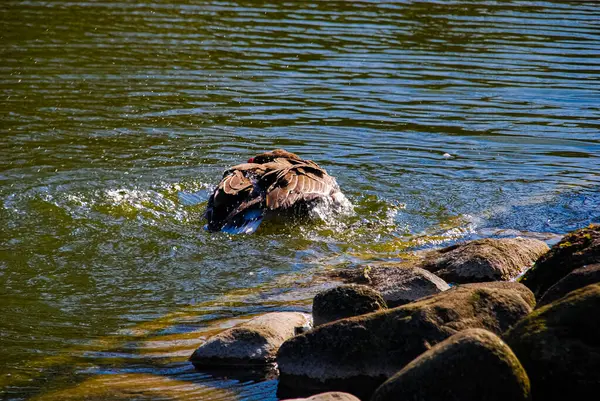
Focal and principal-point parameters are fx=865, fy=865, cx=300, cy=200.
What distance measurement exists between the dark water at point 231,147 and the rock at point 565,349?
5.76 feet

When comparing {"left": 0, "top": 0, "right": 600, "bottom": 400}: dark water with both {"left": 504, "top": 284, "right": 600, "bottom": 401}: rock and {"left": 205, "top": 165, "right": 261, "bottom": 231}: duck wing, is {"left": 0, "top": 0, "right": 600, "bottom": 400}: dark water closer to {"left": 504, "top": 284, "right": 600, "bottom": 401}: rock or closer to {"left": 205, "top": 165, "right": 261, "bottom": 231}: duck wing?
{"left": 205, "top": 165, "right": 261, "bottom": 231}: duck wing

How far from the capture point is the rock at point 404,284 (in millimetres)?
7137

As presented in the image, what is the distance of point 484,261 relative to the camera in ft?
25.6

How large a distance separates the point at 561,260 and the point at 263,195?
3351 mm

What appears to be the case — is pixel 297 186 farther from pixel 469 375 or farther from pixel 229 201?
pixel 469 375

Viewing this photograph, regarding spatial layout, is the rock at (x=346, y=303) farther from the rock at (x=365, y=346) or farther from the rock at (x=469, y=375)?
the rock at (x=469, y=375)

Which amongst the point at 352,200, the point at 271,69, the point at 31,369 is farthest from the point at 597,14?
the point at 31,369

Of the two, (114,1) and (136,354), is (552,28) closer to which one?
(114,1)

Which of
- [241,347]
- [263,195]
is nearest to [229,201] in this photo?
[263,195]

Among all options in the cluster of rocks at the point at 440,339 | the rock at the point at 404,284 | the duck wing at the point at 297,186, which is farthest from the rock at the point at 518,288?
the duck wing at the point at 297,186

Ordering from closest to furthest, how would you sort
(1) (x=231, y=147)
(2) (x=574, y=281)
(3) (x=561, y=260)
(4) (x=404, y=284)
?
(2) (x=574, y=281)
(3) (x=561, y=260)
(4) (x=404, y=284)
(1) (x=231, y=147)

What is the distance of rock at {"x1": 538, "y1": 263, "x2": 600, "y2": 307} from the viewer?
6090 mm

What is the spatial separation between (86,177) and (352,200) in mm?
3325

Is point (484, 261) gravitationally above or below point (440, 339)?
below
